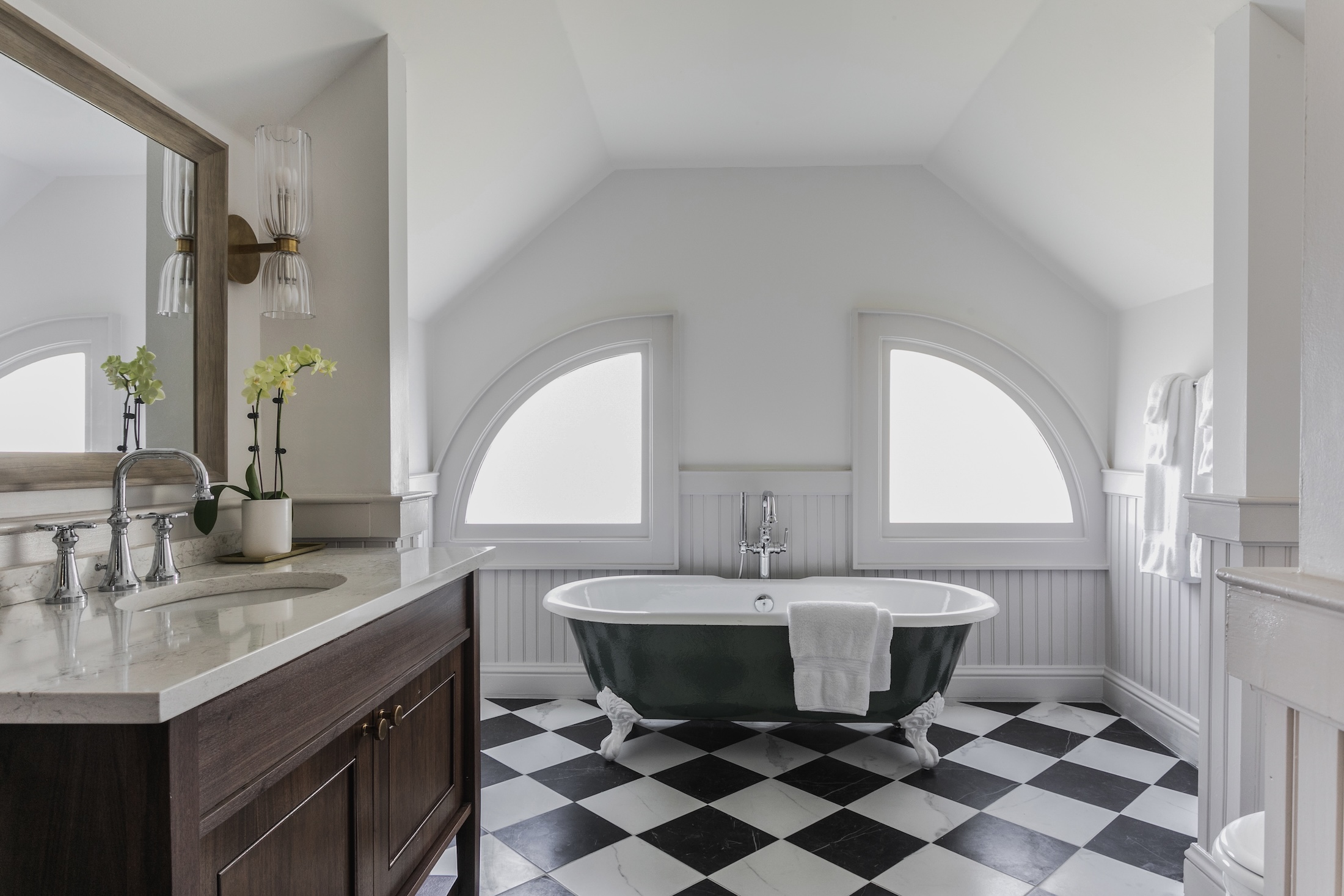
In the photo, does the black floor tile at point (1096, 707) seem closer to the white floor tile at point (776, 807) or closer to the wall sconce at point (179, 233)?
the white floor tile at point (776, 807)

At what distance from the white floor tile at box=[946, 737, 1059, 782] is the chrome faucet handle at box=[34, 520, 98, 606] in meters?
2.59

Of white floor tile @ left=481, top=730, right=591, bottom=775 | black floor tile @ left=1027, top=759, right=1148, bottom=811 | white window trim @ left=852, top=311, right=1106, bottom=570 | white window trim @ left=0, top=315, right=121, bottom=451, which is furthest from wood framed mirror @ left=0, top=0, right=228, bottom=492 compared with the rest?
black floor tile @ left=1027, top=759, right=1148, bottom=811

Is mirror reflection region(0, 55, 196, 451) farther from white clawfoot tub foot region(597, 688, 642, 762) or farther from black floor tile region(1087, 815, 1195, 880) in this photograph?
black floor tile region(1087, 815, 1195, 880)

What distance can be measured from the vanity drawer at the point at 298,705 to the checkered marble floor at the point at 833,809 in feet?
3.02

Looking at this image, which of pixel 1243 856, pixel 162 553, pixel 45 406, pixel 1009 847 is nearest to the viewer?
pixel 1243 856

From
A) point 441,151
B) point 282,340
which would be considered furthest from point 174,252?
point 441,151

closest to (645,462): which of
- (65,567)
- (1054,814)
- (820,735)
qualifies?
(820,735)

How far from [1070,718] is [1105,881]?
48.5 inches

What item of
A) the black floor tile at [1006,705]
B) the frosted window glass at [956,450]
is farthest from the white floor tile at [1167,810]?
the frosted window glass at [956,450]

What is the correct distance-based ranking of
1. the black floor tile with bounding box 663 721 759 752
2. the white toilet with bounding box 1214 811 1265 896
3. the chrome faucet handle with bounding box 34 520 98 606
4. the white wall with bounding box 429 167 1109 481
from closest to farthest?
1. the white toilet with bounding box 1214 811 1265 896
2. the chrome faucet handle with bounding box 34 520 98 606
3. the black floor tile with bounding box 663 721 759 752
4. the white wall with bounding box 429 167 1109 481

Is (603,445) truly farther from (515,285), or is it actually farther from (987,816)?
(987,816)

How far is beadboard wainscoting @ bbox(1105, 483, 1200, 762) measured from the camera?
8.71ft

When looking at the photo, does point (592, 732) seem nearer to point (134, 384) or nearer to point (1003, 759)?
point (1003, 759)

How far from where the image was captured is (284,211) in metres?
1.74
